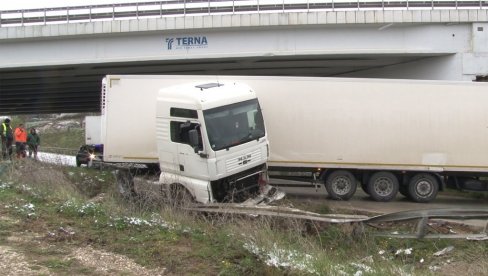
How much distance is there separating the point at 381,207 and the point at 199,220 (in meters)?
6.22

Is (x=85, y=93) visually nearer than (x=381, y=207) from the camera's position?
No

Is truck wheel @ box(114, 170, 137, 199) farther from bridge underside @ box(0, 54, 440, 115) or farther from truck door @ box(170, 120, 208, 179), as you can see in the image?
bridge underside @ box(0, 54, 440, 115)

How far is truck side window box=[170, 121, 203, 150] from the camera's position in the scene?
A: 11.6 m

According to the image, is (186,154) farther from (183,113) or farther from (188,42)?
(188,42)

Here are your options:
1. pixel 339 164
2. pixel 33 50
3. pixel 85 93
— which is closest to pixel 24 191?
pixel 339 164

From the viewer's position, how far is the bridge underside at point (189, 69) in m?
22.8

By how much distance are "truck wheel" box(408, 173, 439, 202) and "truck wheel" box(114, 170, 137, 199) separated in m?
7.38

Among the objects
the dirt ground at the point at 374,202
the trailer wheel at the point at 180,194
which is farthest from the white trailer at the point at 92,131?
the trailer wheel at the point at 180,194

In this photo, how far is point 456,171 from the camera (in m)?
14.0

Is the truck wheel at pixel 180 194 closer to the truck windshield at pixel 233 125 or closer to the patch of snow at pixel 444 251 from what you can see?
the truck windshield at pixel 233 125

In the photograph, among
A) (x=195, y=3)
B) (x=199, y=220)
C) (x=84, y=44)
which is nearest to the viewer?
(x=199, y=220)

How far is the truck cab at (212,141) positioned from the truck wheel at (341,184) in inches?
107

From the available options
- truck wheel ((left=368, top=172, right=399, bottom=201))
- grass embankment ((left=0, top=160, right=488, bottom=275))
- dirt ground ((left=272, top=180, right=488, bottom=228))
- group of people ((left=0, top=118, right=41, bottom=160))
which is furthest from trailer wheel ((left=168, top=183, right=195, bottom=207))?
group of people ((left=0, top=118, right=41, bottom=160))

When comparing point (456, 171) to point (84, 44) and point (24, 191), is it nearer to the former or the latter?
point (24, 191)
